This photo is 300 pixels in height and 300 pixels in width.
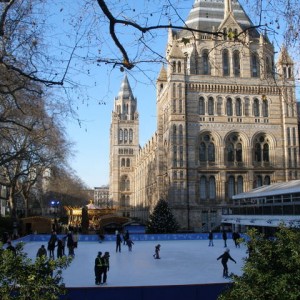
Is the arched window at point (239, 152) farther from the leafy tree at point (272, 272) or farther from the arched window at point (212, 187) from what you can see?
the leafy tree at point (272, 272)

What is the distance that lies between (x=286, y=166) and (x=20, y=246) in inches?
1737

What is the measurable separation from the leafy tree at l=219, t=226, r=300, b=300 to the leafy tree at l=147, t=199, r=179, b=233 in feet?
107

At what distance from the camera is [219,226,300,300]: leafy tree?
6.16 meters

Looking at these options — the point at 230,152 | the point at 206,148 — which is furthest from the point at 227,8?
the point at 230,152

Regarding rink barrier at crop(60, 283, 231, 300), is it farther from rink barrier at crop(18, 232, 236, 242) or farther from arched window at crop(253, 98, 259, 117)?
arched window at crop(253, 98, 259, 117)

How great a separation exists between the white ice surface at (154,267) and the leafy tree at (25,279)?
10.2m

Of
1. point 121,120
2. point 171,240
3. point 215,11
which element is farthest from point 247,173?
point 121,120

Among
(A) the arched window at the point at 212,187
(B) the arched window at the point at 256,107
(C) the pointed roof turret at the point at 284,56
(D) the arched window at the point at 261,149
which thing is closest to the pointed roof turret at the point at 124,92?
(B) the arched window at the point at 256,107

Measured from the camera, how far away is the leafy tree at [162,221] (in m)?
39.5

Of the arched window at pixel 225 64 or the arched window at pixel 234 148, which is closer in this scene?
the arched window at pixel 234 148

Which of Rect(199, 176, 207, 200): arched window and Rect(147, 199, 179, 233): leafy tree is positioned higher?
Rect(199, 176, 207, 200): arched window

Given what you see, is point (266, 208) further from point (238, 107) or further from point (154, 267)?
point (154, 267)

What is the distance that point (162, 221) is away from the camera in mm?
39562

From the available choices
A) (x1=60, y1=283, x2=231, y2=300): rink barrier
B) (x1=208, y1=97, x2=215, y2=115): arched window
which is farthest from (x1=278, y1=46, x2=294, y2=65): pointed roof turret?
(x1=208, y1=97, x2=215, y2=115): arched window
